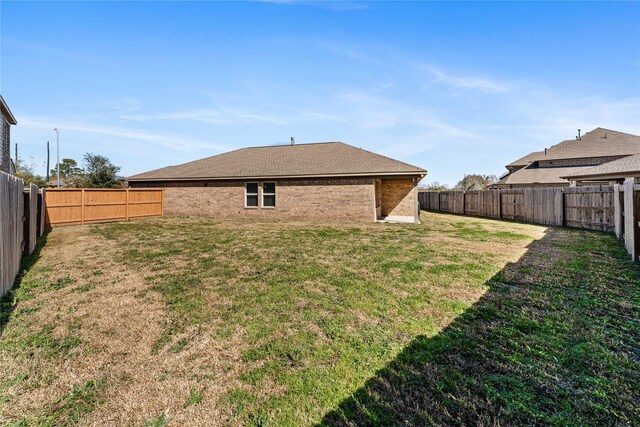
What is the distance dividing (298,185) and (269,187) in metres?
1.83

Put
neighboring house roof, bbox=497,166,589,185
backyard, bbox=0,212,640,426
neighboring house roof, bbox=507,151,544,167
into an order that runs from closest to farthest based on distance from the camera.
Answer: backyard, bbox=0,212,640,426, neighboring house roof, bbox=497,166,589,185, neighboring house roof, bbox=507,151,544,167

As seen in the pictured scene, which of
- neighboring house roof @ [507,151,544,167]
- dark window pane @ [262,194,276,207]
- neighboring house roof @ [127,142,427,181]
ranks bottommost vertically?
dark window pane @ [262,194,276,207]

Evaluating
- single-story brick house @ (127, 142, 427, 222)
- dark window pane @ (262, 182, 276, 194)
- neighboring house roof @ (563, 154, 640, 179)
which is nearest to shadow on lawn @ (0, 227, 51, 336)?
single-story brick house @ (127, 142, 427, 222)

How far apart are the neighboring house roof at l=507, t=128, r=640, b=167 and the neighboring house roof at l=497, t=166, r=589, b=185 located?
4.40 ft

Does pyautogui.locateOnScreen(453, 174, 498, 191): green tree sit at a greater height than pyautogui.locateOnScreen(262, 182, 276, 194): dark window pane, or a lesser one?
greater

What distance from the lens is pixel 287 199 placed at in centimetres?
1592

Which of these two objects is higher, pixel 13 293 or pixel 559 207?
pixel 559 207

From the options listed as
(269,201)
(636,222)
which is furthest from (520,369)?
(269,201)

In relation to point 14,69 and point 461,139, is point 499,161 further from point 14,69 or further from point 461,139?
point 14,69

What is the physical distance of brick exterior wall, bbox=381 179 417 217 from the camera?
54.4 feet

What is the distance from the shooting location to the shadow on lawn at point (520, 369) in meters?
2.01

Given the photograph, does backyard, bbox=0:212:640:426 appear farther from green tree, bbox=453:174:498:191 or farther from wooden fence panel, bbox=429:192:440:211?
green tree, bbox=453:174:498:191

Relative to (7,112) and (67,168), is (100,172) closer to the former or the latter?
(7,112)

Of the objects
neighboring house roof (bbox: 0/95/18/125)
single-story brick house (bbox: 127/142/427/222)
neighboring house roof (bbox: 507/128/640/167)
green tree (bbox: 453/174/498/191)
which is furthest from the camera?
green tree (bbox: 453/174/498/191)
